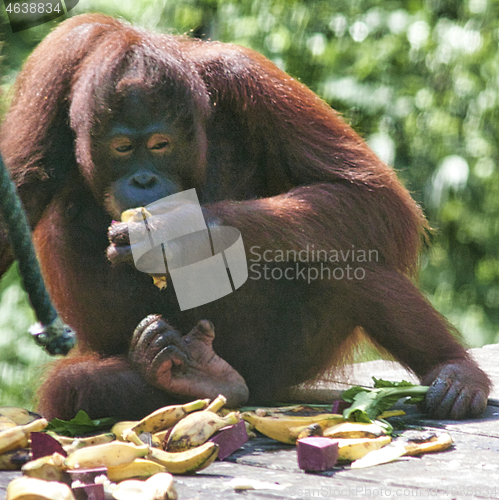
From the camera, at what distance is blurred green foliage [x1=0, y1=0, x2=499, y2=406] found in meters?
4.47

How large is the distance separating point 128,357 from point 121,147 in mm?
625

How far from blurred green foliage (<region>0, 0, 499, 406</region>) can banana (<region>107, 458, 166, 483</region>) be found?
2935mm

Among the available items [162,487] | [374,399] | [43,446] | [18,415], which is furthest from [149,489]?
[374,399]

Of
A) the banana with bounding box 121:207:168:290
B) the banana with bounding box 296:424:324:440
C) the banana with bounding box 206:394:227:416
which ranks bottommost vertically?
the banana with bounding box 296:424:324:440

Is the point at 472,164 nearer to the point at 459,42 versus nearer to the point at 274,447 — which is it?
the point at 459,42

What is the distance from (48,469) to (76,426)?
21.5 inches

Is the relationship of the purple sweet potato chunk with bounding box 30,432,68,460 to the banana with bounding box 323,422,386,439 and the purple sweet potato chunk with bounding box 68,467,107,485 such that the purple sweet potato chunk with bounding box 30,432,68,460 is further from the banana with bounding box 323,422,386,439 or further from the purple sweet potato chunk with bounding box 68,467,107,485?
the banana with bounding box 323,422,386,439

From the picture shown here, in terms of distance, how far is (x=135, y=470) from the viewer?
5.58 ft

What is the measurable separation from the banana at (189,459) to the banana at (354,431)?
36 centimetres

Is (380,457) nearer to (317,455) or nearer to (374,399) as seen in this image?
(317,455)

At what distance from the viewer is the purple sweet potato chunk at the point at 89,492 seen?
1538mm

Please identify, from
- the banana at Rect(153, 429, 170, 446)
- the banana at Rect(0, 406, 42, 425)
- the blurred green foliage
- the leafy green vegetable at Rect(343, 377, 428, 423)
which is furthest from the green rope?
the blurred green foliage

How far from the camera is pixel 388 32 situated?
15.2ft

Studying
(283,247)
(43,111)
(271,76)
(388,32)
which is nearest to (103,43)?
(43,111)
